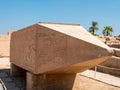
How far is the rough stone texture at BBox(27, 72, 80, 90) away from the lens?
29.2 ft

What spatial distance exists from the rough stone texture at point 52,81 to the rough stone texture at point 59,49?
0.42 m

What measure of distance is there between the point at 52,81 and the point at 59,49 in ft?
6.53

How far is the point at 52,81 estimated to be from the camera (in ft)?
30.3

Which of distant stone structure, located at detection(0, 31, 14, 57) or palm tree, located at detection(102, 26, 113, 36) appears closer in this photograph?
distant stone structure, located at detection(0, 31, 14, 57)

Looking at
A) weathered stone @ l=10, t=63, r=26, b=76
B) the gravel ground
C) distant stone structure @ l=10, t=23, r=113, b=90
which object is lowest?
the gravel ground

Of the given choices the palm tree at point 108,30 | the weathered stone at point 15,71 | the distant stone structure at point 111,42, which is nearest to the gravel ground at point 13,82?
the weathered stone at point 15,71

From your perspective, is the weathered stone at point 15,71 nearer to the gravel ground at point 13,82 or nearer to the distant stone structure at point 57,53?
the gravel ground at point 13,82

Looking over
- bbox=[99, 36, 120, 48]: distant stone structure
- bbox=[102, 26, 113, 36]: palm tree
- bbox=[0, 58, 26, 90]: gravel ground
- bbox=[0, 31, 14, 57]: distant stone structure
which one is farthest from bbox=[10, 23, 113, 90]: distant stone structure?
bbox=[102, 26, 113, 36]: palm tree

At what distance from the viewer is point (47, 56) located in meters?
8.20

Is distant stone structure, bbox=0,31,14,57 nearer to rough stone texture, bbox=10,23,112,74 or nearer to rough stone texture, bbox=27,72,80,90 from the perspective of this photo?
rough stone texture, bbox=10,23,112,74

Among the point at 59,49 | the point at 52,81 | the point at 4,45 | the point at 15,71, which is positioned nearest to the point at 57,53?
the point at 59,49

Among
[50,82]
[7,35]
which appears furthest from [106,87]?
[7,35]

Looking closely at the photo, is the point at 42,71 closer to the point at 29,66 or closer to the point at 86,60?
the point at 29,66

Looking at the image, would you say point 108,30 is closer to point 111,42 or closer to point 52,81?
point 111,42
